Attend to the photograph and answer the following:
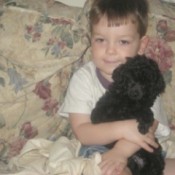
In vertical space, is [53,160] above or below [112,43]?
below

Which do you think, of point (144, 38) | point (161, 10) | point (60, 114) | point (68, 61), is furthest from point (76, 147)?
point (161, 10)

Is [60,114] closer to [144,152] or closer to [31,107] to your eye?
[31,107]

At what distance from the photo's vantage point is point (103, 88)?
1.79 metres

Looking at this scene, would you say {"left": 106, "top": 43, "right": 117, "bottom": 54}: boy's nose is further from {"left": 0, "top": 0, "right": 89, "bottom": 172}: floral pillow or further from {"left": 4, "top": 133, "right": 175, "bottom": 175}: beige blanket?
{"left": 4, "top": 133, "right": 175, "bottom": 175}: beige blanket

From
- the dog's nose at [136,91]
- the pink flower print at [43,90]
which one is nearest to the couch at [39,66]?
the pink flower print at [43,90]

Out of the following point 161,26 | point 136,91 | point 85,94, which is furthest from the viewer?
point 161,26

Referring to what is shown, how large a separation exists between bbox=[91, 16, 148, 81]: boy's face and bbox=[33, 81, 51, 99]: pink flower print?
223mm

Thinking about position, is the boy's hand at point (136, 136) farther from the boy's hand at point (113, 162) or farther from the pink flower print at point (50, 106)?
the pink flower print at point (50, 106)

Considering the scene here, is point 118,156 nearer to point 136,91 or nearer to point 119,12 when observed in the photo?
point 136,91

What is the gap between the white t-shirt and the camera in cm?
176

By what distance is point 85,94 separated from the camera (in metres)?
1.77

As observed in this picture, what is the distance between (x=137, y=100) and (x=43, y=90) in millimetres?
434

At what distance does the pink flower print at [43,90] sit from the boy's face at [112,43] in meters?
0.22

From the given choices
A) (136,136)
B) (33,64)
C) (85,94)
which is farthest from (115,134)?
(33,64)
